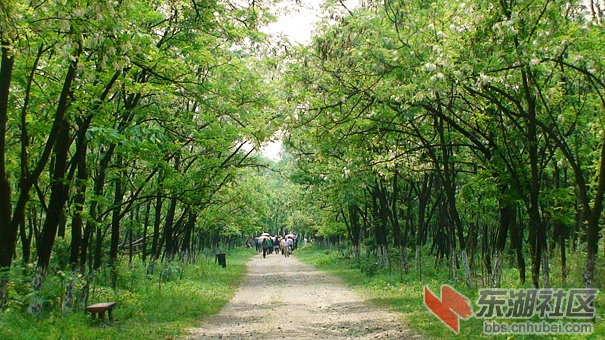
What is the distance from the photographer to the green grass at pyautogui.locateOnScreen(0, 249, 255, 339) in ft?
34.9

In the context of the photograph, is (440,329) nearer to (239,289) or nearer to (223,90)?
(223,90)

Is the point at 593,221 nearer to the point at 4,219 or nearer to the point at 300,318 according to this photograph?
the point at 300,318

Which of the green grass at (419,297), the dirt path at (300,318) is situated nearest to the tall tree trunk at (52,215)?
the dirt path at (300,318)

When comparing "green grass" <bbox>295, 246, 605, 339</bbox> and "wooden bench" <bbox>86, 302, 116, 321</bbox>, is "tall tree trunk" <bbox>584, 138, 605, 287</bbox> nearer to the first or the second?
"green grass" <bbox>295, 246, 605, 339</bbox>

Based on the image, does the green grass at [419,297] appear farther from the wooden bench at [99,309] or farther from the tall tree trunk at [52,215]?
the tall tree trunk at [52,215]

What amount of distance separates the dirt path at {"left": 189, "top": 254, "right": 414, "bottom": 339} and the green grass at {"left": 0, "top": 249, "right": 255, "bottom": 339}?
62 cm

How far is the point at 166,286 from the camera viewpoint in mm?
21547

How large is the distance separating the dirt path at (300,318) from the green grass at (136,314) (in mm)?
624

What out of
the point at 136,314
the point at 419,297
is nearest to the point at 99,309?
the point at 136,314

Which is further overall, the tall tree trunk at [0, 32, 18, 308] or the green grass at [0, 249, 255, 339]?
the green grass at [0, 249, 255, 339]

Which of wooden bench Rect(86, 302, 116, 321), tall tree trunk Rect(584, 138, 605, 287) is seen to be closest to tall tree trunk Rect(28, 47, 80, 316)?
wooden bench Rect(86, 302, 116, 321)

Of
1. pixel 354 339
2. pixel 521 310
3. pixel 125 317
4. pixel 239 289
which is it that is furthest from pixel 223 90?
pixel 239 289

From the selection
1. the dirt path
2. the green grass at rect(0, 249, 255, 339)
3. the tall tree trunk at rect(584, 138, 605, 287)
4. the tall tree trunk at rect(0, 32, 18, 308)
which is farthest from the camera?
the dirt path

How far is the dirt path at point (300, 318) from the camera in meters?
11.8
